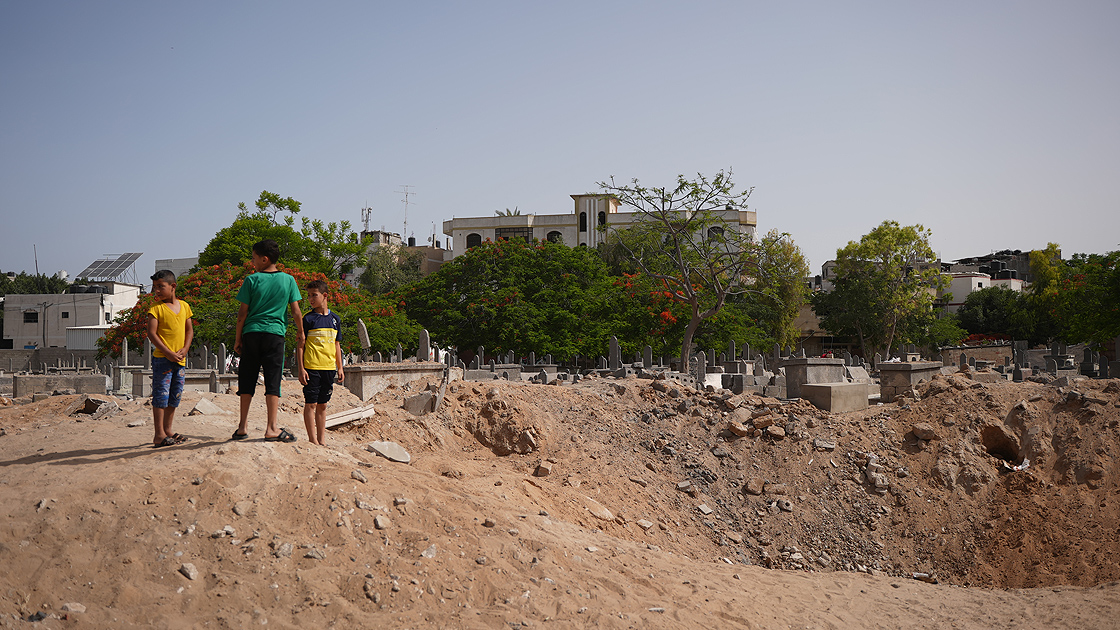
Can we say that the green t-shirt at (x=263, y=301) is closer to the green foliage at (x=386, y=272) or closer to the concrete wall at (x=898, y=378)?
the concrete wall at (x=898, y=378)

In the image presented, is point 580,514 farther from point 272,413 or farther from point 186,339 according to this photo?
point 186,339

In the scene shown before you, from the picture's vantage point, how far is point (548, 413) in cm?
1029

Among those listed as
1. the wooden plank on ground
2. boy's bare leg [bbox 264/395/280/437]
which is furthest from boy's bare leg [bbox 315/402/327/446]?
the wooden plank on ground

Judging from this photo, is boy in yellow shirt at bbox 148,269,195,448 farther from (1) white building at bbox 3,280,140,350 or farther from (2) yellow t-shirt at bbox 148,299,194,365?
(1) white building at bbox 3,280,140,350

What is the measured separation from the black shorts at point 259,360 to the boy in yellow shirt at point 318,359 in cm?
53

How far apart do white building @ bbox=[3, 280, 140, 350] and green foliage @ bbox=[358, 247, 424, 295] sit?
58.6 feet

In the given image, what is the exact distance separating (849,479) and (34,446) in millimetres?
8945

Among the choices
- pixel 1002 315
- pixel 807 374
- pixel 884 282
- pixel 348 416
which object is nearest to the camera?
pixel 348 416

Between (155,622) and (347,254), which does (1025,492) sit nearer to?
(155,622)

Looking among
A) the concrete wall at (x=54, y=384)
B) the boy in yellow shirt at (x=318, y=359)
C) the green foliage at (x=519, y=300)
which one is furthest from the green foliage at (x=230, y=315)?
the boy in yellow shirt at (x=318, y=359)

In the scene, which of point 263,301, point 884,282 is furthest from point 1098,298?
point 263,301

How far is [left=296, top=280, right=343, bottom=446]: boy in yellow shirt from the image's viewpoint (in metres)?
6.24

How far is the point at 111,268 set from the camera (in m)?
59.7

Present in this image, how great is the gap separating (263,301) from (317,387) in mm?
1068
